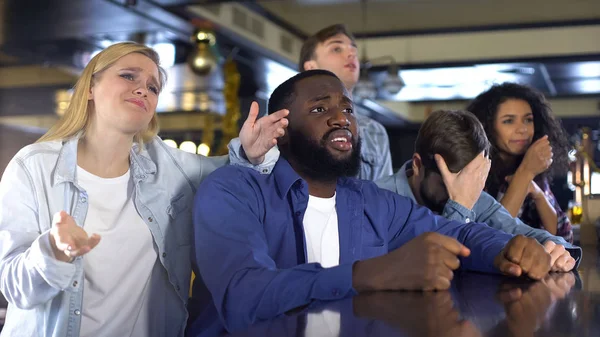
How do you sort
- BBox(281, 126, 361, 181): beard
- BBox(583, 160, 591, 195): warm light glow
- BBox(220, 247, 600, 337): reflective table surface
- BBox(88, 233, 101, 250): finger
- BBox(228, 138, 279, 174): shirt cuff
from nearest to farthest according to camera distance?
BBox(220, 247, 600, 337): reflective table surface < BBox(88, 233, 101, 250): finger < BBox(281, 126, 361, 181): beard < BBox(228, 138, 279, 174): shirt cuff < BBox(583, 160, 591, 195): warm light glow

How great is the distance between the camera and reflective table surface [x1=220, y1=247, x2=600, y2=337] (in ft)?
3.21

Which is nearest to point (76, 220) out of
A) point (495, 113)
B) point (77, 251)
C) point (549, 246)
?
point (77, 251)

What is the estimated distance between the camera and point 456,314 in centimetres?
109

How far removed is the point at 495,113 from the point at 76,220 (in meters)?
1.62

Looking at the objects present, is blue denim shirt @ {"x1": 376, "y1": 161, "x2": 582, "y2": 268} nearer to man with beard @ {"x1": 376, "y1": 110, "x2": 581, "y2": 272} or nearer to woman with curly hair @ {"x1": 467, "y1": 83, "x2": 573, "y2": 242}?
man with beard @ {"x1": 376, "y1": 110, "x2": 581, "y2": 272}

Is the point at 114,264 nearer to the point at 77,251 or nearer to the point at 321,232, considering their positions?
the point at 77,251

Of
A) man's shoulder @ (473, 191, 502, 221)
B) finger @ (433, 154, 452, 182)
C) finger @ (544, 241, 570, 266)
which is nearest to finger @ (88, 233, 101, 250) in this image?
finger @ (544, 241, 570, 266)

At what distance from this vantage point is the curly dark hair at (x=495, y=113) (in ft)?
9.03

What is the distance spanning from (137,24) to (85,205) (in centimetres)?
552

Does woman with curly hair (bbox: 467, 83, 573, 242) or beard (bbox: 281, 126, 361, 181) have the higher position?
woman with curly hair (bbox: 467, 83, 573, 242)

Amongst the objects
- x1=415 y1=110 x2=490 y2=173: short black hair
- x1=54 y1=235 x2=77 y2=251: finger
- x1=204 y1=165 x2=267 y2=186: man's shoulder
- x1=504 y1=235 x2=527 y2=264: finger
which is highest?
x1=415 y1=110 x2=490 y2=173: short black hair

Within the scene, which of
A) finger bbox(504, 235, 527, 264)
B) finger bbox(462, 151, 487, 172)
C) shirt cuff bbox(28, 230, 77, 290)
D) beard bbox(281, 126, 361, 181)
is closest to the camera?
shirt cuff bbox(28, 230, 77, 290)

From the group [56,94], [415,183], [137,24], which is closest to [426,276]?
[415,183]

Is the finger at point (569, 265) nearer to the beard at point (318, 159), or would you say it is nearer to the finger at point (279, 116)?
the beard at point (318, 159)
